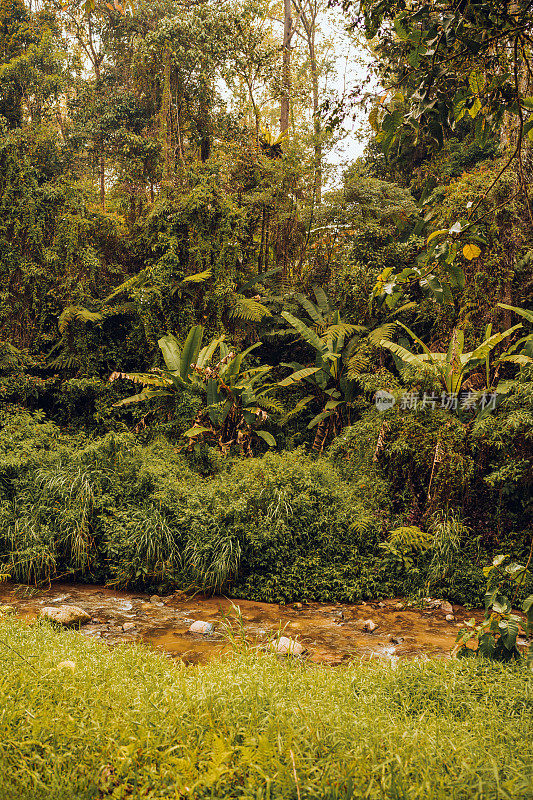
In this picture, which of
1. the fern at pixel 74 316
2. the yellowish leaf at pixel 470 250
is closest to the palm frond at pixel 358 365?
the fern at pixel 74 316

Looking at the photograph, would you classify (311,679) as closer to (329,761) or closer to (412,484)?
(329,761)

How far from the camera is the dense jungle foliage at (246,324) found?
257 inches

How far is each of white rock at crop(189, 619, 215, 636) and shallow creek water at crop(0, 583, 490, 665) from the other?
78mm

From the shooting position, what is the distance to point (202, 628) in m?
5.39

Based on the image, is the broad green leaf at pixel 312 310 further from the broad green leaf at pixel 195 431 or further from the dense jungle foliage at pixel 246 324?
the broad green leaf at pixel 195 431

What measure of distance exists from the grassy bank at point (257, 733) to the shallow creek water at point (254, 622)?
1522mm

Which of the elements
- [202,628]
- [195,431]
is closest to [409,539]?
[202,628]

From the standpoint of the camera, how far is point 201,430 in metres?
8.30

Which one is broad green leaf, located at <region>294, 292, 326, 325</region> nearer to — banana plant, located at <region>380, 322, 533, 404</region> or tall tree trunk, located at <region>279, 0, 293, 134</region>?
banana plant, located at <region>380, 322, 533, 404</region>

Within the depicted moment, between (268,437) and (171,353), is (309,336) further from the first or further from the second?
(171,353)

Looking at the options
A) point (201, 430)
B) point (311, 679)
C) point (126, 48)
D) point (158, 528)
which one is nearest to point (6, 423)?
point (201, 430)

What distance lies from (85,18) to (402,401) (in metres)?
12.4

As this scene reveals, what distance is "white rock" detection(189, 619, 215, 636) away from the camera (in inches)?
211

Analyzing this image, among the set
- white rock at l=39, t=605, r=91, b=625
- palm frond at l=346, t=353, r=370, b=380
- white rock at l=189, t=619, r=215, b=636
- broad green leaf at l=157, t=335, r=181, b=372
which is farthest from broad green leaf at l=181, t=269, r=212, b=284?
white rock at l=189, t=619, r=215, b=636
